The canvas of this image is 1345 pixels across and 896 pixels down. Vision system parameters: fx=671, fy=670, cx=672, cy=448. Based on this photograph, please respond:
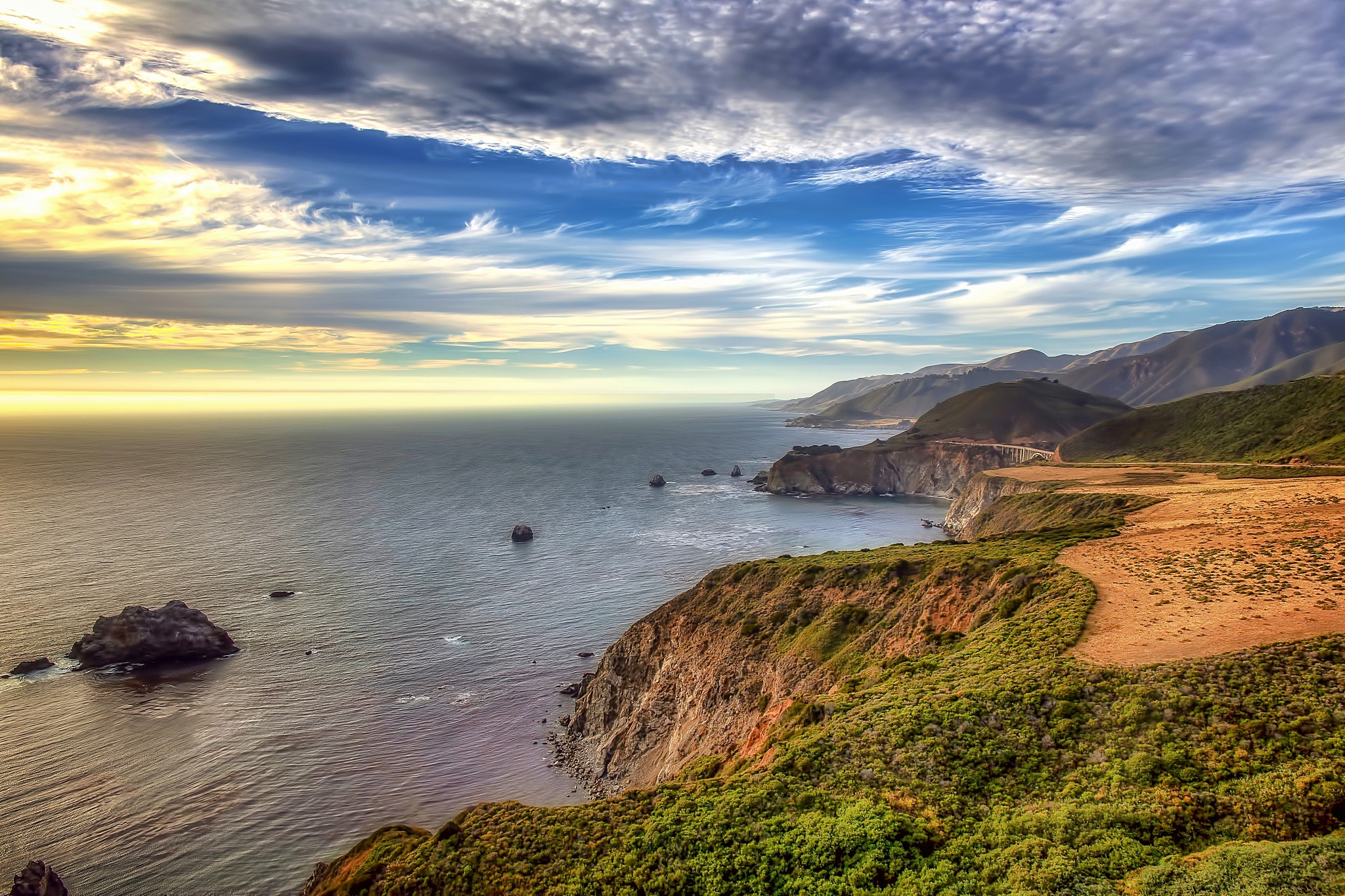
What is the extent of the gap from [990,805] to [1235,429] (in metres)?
117

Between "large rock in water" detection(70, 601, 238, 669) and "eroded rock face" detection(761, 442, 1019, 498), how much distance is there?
121 metres

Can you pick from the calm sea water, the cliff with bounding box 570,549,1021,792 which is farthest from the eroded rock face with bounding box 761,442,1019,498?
the cliff with bounding box 570,549,1021,792

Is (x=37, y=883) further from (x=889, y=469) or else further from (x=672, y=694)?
(x=889, y=469)

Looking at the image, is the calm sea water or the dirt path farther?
the calm sea water

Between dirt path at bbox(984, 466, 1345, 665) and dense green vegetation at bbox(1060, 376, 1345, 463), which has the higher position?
dense green vegetation at bbox(1060, 376, 1345, 463)

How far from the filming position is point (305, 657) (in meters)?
63.4

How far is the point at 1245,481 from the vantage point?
6256cm

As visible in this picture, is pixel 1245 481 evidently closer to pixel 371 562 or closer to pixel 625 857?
pixel 625 857

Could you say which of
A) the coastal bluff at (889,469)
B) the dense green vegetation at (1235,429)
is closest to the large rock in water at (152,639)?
the dense green vegetation at (1235,429)

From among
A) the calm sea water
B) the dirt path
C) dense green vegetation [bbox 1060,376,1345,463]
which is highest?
dense green vegetation [bbox 1060,376,1345,463]

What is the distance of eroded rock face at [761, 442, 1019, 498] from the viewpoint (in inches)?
6373

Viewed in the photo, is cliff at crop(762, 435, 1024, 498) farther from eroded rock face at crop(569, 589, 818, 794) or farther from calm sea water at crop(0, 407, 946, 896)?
eroded rock face at crop(569, 589, 818, 794)

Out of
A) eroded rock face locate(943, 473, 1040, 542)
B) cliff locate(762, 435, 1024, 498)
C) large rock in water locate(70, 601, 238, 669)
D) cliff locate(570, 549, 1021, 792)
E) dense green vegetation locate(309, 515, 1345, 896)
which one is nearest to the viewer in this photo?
dense green vegetation locate(309, 515, 1345, 896)

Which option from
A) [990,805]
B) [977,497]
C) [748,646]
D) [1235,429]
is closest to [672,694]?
[748,646]
